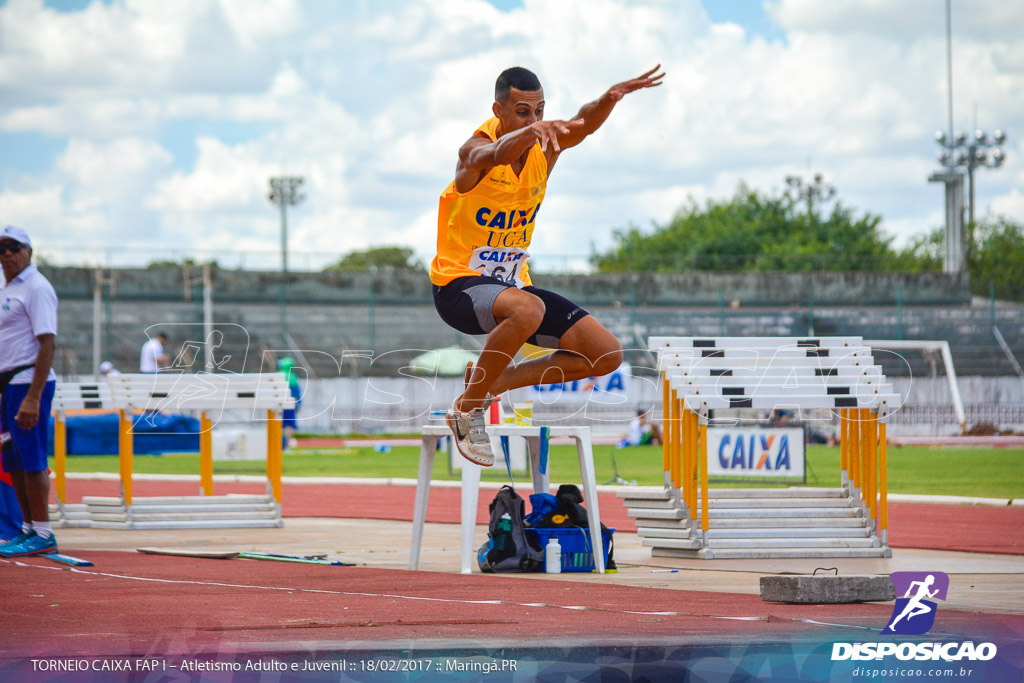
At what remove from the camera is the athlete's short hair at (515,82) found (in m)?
5.75

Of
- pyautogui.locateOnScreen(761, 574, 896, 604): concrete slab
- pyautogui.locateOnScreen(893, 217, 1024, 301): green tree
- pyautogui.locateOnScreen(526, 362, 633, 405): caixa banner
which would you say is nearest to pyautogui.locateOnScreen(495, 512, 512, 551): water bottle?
pyautogui.locateOnScreen(761, 574, 896, 604): concrete slab

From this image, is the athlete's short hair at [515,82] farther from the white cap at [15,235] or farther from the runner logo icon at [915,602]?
the white cap at [15,235]

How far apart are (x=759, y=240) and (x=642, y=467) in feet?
181

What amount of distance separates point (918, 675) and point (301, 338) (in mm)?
35404

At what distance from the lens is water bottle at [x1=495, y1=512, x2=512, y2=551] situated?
300 inches

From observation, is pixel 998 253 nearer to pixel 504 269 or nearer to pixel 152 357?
pixel 152 357

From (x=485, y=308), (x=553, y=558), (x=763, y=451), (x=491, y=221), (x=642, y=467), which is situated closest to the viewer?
(x=485, y=308)

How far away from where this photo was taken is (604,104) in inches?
224

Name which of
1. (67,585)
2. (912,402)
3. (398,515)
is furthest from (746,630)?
(912,402)

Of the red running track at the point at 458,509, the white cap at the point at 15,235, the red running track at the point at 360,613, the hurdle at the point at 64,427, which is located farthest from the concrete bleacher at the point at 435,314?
the red running track at the point at 360,613

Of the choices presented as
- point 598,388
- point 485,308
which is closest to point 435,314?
point 598,388

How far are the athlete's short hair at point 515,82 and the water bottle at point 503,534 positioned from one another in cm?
299

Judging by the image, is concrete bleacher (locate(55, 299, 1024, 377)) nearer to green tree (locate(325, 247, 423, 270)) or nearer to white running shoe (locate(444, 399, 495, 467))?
white running shoe (locate(444, 399, 495, 467))

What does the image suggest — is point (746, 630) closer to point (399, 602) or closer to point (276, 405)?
point (399, 602)
